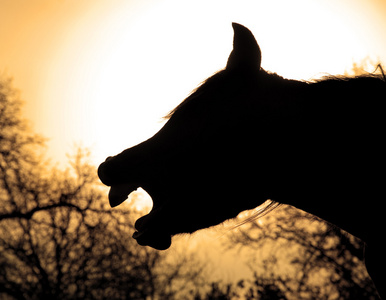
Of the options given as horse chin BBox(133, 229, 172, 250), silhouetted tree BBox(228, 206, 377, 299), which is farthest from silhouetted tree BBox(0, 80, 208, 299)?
horse chin BBox(133, 229, 172, 250)

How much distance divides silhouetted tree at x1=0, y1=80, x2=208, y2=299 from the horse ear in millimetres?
14126

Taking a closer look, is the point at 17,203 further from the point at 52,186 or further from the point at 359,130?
the point at 359,130

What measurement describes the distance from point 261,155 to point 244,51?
444 mm

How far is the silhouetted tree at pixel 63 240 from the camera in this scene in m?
14.0

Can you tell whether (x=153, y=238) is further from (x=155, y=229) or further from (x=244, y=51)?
(x=244, y=51)

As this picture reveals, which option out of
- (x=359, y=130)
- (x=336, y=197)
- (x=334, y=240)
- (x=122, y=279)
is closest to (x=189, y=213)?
(x=336, y=197)

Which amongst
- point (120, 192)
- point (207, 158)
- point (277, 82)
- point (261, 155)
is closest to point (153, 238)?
point (120, 192)

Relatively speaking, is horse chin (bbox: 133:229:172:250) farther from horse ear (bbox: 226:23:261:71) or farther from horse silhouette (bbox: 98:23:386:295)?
horse ear (bbox: 226:23:261:71)

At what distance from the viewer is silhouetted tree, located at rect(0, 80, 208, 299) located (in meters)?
14.0

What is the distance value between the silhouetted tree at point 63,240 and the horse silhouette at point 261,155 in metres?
13.9

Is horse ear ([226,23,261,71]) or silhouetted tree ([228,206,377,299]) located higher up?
horse ear ([226,23,261,71])

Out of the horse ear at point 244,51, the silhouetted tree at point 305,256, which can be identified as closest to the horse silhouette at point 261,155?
the horse ear at point 244,51

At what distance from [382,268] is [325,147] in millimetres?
627

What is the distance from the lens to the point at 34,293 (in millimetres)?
13820
